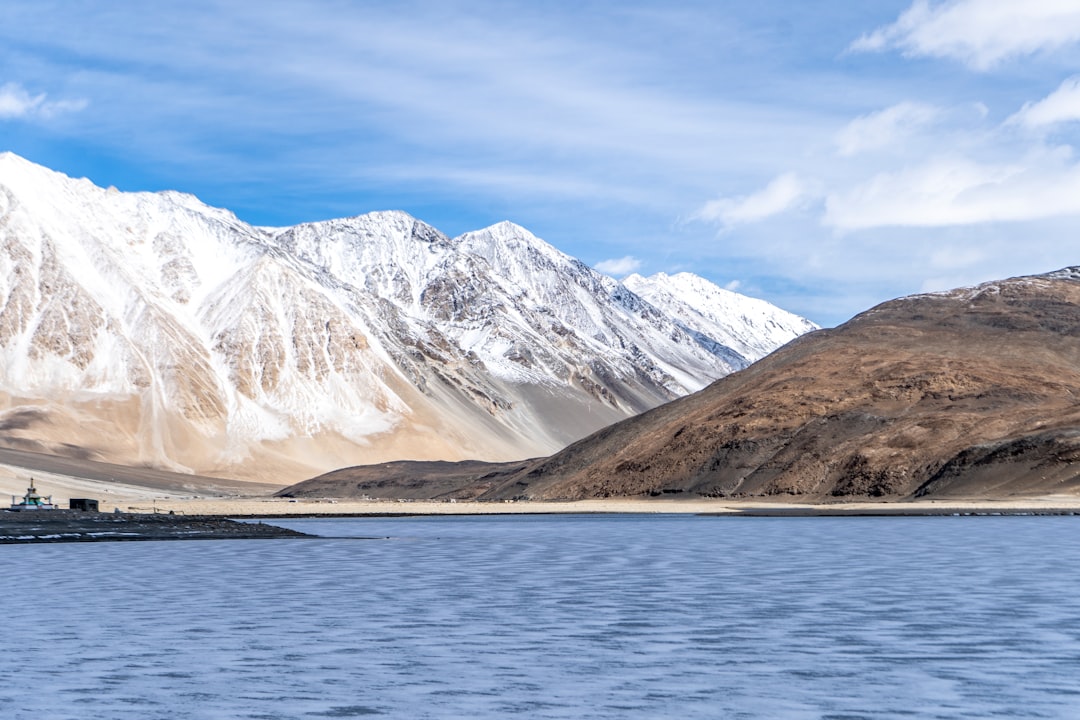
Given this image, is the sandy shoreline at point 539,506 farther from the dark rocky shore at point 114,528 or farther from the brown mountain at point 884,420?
the dark rocky shore at point 114,528

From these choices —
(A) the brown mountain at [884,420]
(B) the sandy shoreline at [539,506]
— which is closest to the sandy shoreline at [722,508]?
(B) the sandy shoreline at [539,506]

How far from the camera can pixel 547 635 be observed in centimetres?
2906

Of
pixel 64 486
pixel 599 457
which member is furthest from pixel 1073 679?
pixel 599 457

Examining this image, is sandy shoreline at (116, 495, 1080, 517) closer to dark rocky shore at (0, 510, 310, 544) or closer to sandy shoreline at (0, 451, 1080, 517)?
sandy shoreline at (0, 451, 1080, 517)

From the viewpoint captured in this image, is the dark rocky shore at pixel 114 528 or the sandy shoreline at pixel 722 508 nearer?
the dark rocky shore at pixel 114 528

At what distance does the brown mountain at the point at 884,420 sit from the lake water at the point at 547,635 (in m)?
68.6

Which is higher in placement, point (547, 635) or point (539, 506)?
point (539, 506)

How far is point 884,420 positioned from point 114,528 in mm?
85500

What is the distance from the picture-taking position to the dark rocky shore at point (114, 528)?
68031 mm

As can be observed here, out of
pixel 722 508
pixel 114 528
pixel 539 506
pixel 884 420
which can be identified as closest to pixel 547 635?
pixel 114 528

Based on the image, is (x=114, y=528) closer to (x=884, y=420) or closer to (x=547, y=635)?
(x=547, y=635)

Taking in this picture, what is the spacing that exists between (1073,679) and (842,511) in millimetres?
85152

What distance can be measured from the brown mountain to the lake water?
225 feet

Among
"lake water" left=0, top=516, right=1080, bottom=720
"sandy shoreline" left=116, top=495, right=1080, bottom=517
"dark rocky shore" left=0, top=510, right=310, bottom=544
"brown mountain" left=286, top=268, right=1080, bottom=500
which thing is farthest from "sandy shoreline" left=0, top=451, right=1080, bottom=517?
"lake water" left=0, top=516, right=1080, bottom=720
